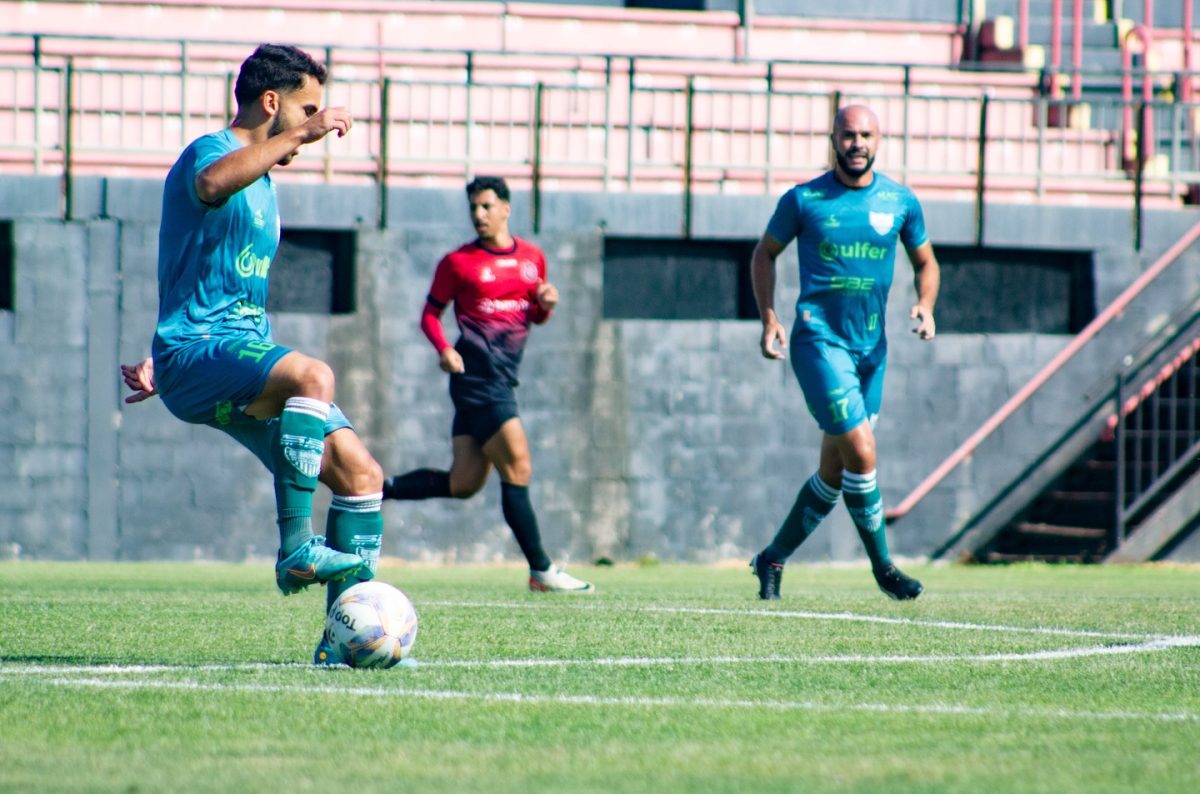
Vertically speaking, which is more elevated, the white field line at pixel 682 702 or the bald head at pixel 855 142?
the bald head at pixel 855 142

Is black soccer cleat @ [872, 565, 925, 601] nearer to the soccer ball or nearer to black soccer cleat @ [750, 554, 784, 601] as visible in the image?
black soccer cleat @ [750, 554, 784, 601]

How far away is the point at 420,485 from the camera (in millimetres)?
10766

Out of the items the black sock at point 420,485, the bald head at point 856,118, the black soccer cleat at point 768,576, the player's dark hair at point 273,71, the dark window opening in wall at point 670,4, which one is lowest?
the black soccer cleat at point 768,576

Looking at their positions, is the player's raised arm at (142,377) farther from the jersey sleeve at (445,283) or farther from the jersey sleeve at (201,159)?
the jersey sleeve at (445,283)

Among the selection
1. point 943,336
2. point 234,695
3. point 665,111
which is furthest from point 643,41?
point 234,695

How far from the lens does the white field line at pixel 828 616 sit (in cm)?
687

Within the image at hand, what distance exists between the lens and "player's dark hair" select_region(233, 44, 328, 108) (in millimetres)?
5820

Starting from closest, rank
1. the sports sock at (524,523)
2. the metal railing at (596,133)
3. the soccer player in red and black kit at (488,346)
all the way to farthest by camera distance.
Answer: the sports sock at (524,523) < the soccer player in red and black kit at (488,346) < the metal railing at (596,133)

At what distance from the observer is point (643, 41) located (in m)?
19.7

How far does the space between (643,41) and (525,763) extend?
16.7m

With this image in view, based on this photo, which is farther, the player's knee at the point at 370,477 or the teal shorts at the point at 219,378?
the player's knee at the point at 370,477

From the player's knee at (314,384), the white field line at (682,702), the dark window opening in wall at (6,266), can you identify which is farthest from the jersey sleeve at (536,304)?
the dark window opening in wall at (6,266)

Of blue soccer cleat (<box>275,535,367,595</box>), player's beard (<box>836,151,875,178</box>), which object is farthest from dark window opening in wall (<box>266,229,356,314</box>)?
blue soccer cleat (<box>275,535,367,595</box>)

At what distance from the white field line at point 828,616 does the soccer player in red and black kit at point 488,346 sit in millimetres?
1675
